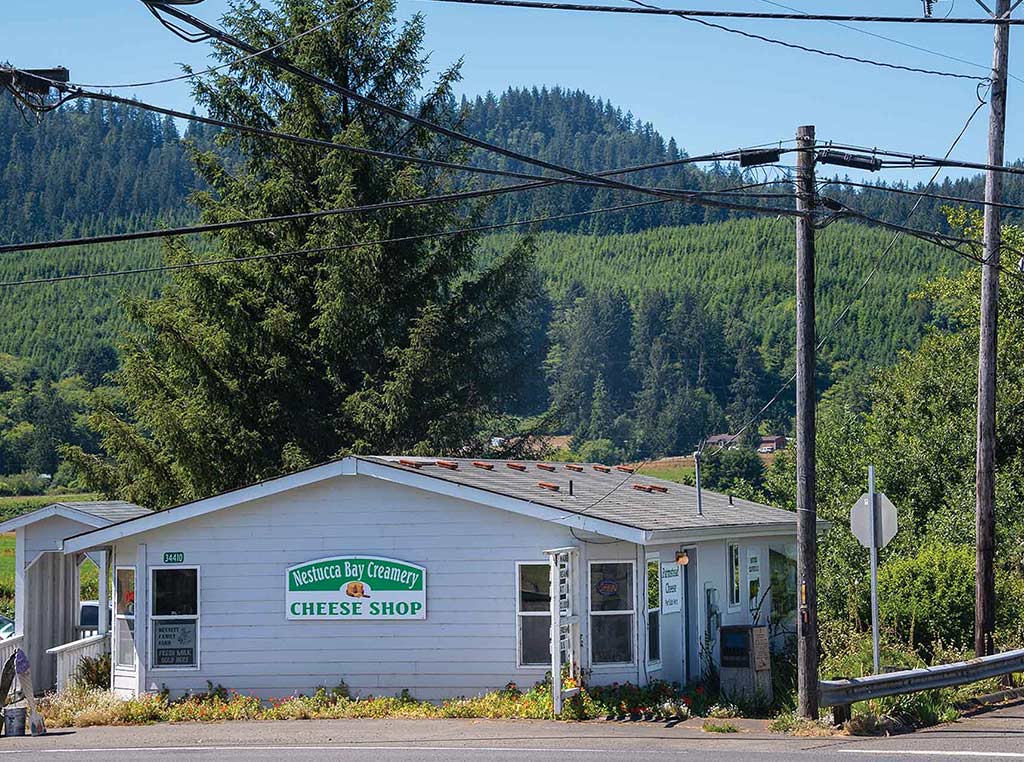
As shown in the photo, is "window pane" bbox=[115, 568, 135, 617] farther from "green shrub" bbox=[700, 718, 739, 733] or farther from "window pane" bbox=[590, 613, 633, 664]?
"green shrub" bbox=[700, 718, 739, 733]

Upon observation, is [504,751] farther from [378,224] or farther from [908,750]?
[378,224]

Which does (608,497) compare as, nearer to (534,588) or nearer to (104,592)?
(534,588)

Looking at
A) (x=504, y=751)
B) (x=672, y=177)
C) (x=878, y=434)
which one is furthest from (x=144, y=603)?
(x=672, y=177)

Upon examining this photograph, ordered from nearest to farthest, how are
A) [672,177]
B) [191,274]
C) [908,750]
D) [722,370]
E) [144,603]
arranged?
[908,750]
[144,603]
[191,274]
[722,370]
[672,177]

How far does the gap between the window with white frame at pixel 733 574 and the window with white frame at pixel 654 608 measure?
8.40ft

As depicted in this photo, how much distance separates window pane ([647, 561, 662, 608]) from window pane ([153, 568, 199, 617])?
6599 millimetres

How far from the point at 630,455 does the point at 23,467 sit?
5921cm

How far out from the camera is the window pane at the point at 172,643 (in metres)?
20.3

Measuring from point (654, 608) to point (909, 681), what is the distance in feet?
12.2

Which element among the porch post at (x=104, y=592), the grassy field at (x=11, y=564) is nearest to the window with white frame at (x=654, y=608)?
the porch post at (x=104, y=592)

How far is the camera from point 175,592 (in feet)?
66.9

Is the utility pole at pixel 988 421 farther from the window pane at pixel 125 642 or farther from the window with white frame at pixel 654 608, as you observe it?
the window pane at pixel 125 642

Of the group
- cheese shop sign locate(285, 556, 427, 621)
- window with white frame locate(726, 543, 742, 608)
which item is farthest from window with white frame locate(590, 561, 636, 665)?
window with white frame locate(726, 543, 742, 608)

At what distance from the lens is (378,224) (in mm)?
33688
